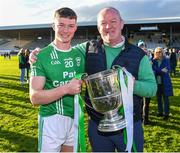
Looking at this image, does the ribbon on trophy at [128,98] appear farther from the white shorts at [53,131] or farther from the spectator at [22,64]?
the spectator at [22,64]

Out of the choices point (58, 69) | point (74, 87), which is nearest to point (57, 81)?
point (58, 69)

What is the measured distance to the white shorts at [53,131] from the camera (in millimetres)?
3176

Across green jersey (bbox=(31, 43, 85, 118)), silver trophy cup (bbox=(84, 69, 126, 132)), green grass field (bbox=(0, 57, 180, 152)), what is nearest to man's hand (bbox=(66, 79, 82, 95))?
silver trophy cup (bbox=(84, 69, 126, 132))

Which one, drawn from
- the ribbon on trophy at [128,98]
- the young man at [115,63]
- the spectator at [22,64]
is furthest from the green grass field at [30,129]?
the spectator at [22,64]

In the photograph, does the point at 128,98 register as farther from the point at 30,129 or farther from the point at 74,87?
the point at 30,129

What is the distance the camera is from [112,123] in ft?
9.63

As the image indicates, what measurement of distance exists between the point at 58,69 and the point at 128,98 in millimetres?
615

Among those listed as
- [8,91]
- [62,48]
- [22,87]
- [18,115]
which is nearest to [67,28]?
[62,48]

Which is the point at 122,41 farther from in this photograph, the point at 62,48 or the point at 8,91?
the point at 8,91

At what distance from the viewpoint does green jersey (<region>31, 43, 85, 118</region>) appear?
307 cm

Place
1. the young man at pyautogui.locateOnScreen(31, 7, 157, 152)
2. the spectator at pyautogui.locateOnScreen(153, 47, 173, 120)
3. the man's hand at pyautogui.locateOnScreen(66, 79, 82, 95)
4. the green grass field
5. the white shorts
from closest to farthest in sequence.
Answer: the man's hand at pyautogui.locateOnScreen(66, 79, 82, 95), the young man at pyautogui.locateOnScreen(31, 7, 157, 152), the white shorts, the green grass field, the spectator at pyautogui.locateOnScreen(153, 47, 173, 120)

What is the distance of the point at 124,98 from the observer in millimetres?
2945

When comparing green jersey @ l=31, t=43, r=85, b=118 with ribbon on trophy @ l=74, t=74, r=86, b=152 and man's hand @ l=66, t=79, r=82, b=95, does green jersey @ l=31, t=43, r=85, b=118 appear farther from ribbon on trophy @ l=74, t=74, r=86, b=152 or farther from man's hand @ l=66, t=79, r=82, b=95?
man's hand @ l=66, t=79, r=82, b=95

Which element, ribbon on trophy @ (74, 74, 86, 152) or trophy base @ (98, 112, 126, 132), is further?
ribbon on trophy @ (74, 74, 86, 152)
